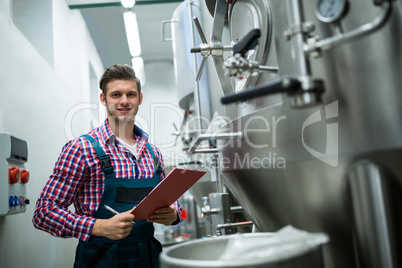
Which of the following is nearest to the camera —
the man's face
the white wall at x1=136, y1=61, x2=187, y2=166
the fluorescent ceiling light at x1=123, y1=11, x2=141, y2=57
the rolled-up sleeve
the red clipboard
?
the red clipboard

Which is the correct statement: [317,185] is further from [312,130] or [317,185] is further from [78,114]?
[78,114]

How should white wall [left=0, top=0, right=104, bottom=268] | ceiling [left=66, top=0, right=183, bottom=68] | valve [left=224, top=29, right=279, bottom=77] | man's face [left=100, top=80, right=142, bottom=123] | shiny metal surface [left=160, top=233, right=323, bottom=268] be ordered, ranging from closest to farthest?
shiny metal surface [left=160, top=233, right=323, bottom=268], valve [left=224, top=29, right=279, bottom=77], man's face [left=100, top=80, right=142, bottom=123], white wall [left=0, top=0, right=104, bottom=268], ceiling [left=66, top=0, right=183, bottom=68]

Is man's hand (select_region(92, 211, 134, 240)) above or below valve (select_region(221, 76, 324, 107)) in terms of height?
below

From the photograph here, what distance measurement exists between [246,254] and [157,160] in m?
0.90

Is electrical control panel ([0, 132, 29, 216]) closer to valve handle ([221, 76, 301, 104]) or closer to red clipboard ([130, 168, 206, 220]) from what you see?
red clipboard ([130, 168, 206, 220])

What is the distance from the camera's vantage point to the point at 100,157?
1160 millimetres

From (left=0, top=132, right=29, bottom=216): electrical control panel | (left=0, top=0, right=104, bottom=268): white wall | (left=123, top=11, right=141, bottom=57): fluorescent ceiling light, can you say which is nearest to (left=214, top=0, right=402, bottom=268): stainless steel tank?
(left=0, top=132, right=29, bottom=216): electrical control panel

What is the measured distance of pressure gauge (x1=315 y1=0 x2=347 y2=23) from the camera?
1.79 feet

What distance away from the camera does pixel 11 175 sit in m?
1.47

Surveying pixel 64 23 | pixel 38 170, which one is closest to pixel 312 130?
pixel 38 170

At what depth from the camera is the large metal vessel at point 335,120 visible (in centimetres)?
53

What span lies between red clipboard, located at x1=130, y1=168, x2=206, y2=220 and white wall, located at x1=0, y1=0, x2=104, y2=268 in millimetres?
896

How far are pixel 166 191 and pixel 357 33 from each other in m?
0.69

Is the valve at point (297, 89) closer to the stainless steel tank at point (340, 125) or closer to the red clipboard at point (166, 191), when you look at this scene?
the stainless steel tank at point (340, 125)
